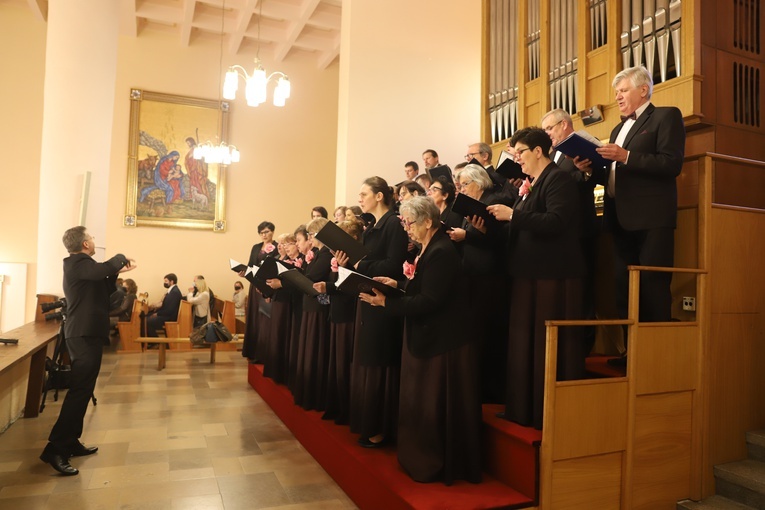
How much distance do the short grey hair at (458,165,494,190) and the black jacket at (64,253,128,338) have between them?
2260 mm

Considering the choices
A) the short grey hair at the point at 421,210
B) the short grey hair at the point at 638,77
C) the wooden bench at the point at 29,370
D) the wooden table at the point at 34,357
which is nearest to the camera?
the short grey hair at the point at 421,210

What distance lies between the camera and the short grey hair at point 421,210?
288cm

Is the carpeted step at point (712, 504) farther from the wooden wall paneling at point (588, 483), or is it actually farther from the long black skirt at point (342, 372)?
the long black skirt at point (342, 372)

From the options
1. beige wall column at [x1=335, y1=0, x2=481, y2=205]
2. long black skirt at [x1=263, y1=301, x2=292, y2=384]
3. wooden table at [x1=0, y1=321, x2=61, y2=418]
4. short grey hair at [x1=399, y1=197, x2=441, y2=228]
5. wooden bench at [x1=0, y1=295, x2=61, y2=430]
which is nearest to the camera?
short grey hair at [x1=399, y1=197, x2=441, y2=228]

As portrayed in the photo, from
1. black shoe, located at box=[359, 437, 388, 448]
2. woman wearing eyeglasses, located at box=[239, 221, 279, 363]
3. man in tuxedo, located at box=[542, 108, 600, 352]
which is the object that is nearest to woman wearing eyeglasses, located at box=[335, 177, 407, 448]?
black shoe, located at box=[359, 437, 388, 448]

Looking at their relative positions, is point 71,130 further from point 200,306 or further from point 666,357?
point 666,357

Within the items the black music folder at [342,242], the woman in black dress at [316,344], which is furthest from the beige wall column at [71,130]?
the black music folder at [342,242]

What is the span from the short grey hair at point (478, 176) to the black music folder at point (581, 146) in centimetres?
52

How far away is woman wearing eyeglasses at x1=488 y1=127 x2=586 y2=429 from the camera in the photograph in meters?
2.78

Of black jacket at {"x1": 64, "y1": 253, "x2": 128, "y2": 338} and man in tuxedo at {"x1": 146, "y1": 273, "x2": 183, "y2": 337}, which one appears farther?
man in tuxedo at {"x1": 146, "y1": 273, "x2": 183, "y2": 337}

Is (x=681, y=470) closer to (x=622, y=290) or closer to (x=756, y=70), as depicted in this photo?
(x=622, y=290)

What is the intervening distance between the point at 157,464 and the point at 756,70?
4898mm

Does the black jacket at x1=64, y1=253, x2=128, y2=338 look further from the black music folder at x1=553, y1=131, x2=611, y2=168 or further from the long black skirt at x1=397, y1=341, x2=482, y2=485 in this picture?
the black music folder at x1=553, y1=131, x2=611, y2=168

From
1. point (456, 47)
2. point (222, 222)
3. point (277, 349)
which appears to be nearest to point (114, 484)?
point (277, 349)
